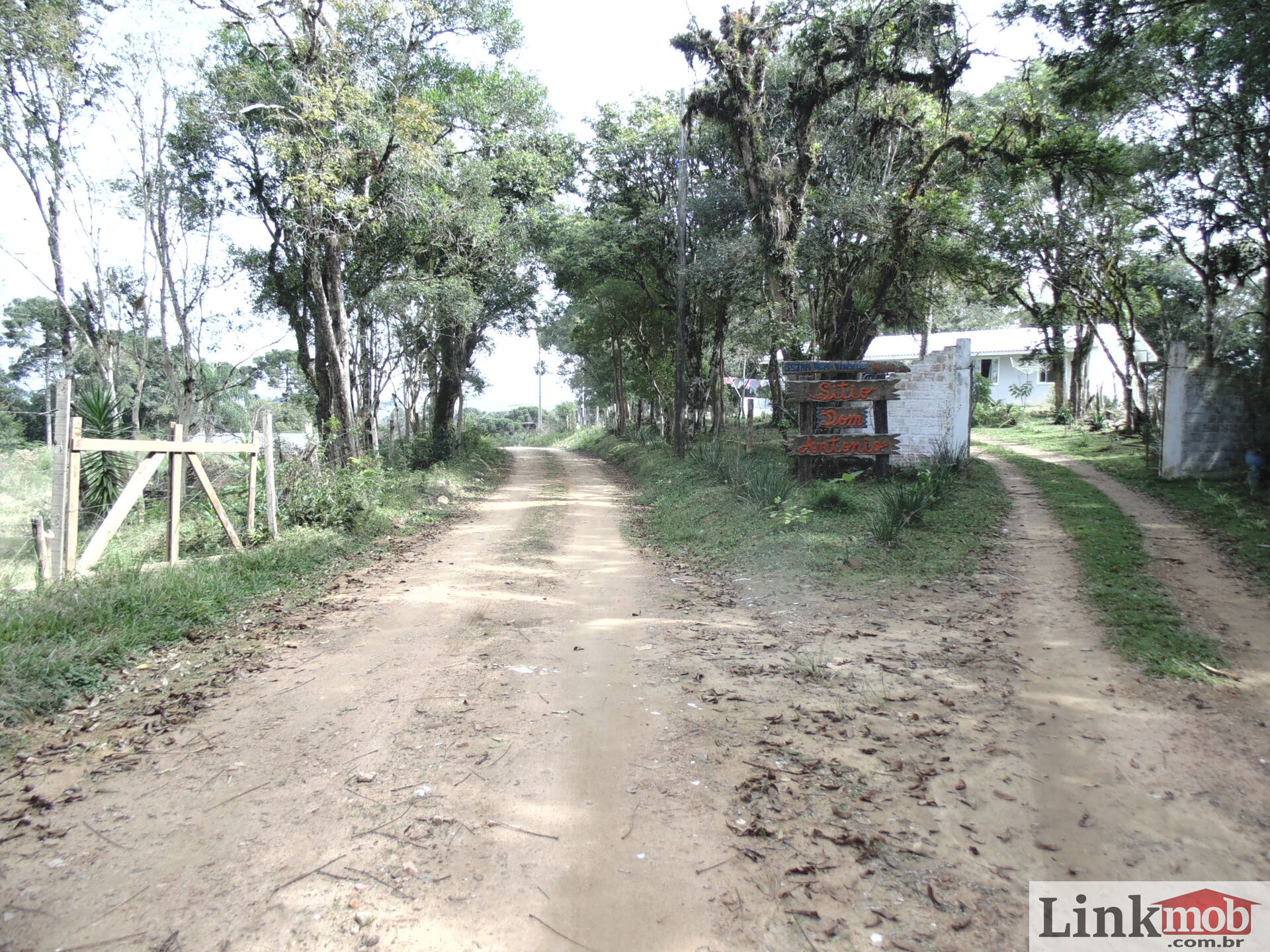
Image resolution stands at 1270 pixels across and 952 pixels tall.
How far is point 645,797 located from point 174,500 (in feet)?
22.3

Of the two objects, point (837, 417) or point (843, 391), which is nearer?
point (843, 391)

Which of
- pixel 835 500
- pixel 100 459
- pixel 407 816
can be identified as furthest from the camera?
pixel 100 459

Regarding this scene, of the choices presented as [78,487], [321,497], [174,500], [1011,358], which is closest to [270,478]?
[321,497]

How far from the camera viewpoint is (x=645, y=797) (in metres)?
3.69

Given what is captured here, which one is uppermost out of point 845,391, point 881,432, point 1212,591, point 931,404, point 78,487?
point 845,391

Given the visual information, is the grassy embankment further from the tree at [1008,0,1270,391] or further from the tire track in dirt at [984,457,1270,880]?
the tree at [1008,0,1270,391]

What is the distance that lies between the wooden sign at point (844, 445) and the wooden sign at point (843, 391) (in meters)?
0.64

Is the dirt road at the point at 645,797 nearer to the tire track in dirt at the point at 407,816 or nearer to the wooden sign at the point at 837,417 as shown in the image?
the tire track in dirt at the point at 407,816

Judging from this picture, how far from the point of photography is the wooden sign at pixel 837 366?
11679mm

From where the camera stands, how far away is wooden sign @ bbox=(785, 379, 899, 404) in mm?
11852

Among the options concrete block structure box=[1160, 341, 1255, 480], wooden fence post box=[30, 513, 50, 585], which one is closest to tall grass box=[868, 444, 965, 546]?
concrete block structure box=[1160, 341, 1255, 480]

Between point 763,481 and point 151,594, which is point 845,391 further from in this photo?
point 151,594

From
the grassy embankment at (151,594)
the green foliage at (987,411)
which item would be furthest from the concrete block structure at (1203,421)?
the green foliage at (987,411)

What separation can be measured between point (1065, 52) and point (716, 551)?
28.6 feet
